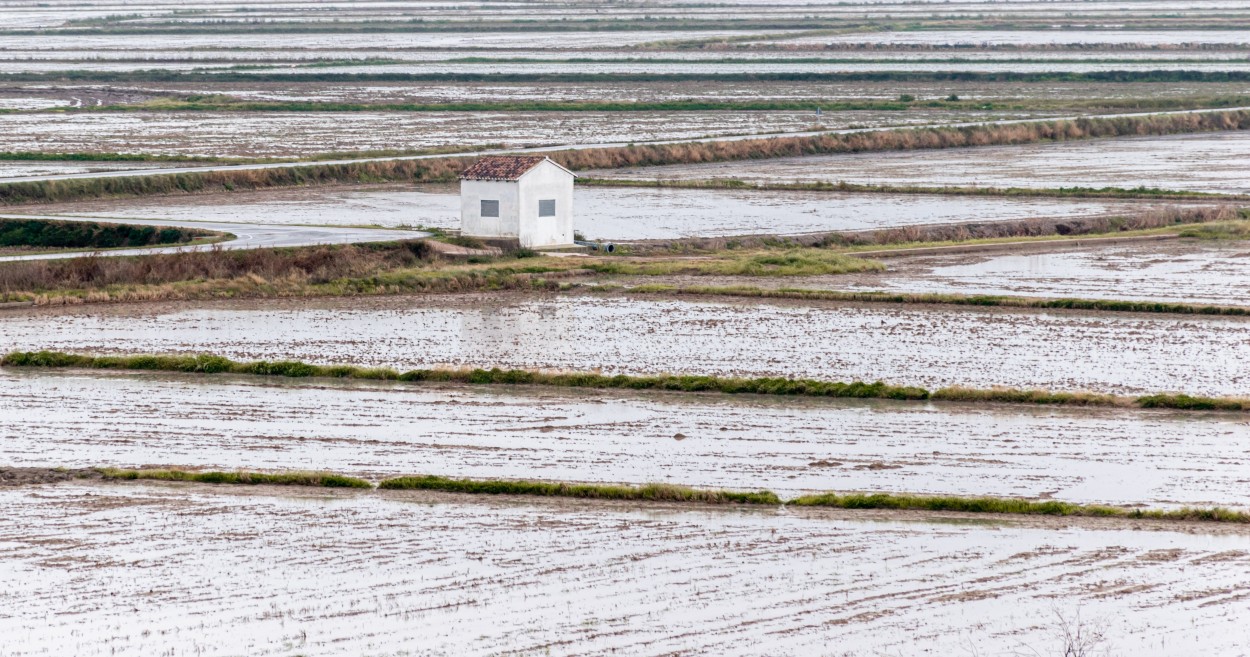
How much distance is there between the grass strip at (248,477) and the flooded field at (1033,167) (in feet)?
85.2

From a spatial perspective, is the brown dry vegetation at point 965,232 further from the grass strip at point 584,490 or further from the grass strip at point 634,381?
the grass strip at point 584,490

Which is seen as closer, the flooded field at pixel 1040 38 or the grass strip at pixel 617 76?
the grass strip at pixel 617 76

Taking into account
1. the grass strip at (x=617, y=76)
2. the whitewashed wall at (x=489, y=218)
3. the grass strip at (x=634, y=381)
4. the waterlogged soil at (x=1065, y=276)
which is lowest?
the grass strip at (x=634, y=381)

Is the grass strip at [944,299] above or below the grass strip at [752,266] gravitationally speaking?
below

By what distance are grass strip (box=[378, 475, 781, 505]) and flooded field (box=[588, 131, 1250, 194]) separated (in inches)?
1018

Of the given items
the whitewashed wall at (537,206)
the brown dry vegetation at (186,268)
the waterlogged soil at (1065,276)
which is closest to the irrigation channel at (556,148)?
the brown dry vegetation at (186,268)

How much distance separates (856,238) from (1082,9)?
107 meters

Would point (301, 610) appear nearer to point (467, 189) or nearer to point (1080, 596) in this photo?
point (1080, 596)

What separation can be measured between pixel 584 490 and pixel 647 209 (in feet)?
67.9

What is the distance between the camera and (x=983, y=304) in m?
24.5

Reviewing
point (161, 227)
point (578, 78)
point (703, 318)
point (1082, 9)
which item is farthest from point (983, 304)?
point (1082, 9)

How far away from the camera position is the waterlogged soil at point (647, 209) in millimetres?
31906

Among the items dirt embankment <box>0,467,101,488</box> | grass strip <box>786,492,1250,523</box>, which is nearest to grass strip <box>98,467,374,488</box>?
dirt embankment <box>0,467,101,488</box>

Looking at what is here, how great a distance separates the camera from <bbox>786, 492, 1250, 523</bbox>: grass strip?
13859 mm
